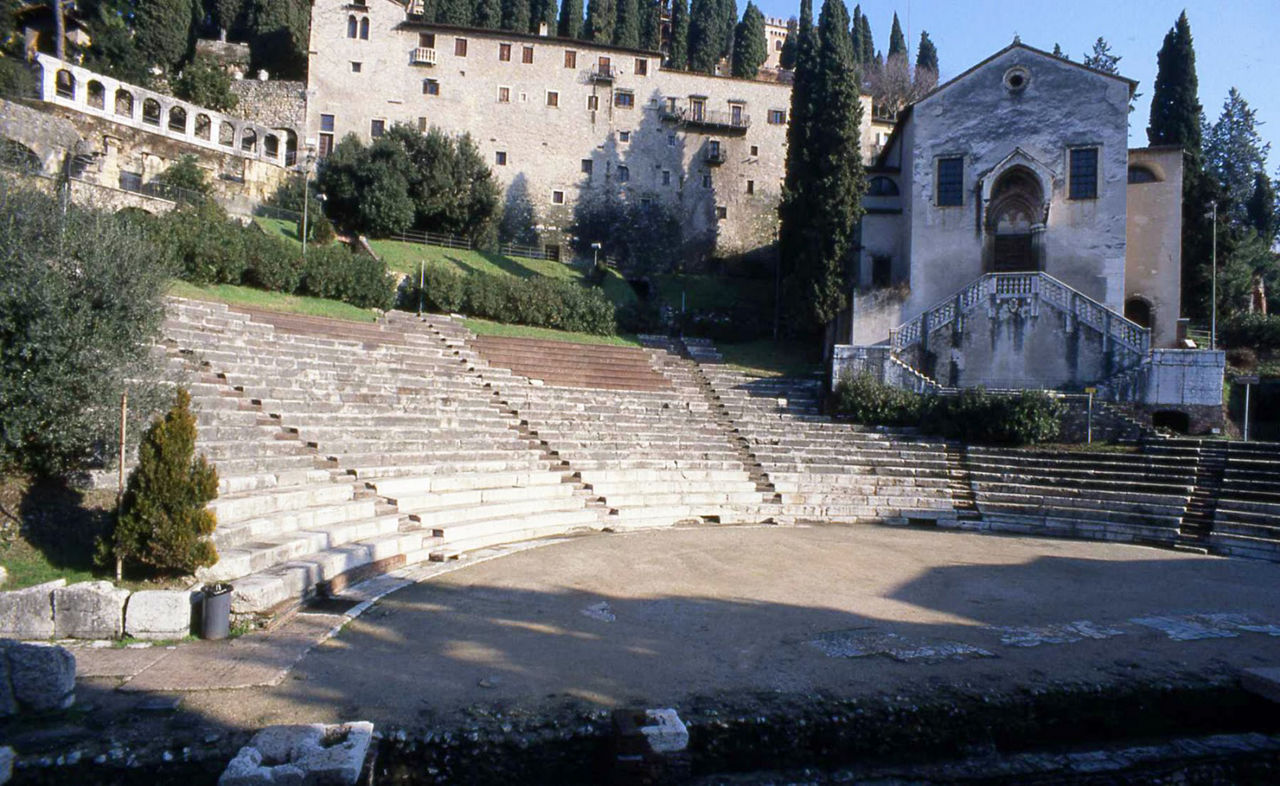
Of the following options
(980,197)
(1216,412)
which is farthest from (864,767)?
(980,197)

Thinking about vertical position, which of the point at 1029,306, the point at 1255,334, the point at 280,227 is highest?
the point at 280,227

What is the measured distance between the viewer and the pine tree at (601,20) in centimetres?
6216

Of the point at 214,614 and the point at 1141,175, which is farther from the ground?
the point at 1141,175

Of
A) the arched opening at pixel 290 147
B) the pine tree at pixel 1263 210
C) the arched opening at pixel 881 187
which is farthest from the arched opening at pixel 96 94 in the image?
the pine tree at pixel 1263 210

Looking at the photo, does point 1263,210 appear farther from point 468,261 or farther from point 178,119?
point 178,119

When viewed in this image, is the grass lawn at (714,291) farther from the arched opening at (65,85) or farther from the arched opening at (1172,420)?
the arched opening at (65,85)

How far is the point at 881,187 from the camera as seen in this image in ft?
100

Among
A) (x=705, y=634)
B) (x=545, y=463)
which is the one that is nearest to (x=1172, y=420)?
(x=545, y=463)

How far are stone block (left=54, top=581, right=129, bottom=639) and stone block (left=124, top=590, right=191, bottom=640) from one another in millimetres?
86

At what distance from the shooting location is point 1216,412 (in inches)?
742

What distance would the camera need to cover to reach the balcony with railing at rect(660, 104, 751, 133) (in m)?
46.0

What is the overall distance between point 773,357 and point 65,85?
35494 millimetres

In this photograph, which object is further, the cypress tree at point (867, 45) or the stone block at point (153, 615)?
the cypress tree at point (867, 45)

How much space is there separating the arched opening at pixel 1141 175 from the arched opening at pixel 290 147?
135ft
